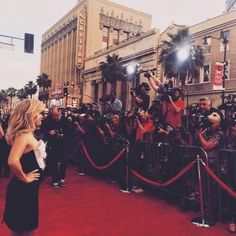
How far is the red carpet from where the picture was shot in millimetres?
5016

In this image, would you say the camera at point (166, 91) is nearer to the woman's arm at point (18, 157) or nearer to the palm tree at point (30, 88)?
the woman's arm at point (18, 157)

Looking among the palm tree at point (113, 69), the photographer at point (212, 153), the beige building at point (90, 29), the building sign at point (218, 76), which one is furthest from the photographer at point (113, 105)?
the beige building at point (90, 29)

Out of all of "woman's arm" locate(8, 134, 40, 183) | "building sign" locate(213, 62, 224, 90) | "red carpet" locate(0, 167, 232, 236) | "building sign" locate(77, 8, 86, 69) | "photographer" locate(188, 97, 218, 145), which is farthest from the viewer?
"building sign" locate(77, 8, 86, 69)

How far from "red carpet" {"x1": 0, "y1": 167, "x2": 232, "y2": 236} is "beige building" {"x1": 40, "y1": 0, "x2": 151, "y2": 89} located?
53.9 meters

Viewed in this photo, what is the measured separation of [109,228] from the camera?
5.11m

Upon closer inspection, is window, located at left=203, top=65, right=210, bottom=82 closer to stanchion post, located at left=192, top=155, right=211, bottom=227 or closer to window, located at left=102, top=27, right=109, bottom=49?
stanchion post, located at left=192, top=155, right=211, bottom=227

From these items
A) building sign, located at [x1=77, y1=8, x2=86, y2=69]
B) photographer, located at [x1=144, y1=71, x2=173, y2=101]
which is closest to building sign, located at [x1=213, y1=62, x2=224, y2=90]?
photographer, located at [x1=144, y1=71, x2=173, y2=101]

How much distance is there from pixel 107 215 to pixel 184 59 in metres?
27.5

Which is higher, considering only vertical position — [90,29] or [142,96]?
[90,29]

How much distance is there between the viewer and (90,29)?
5944cm

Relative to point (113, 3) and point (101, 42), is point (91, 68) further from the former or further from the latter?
point (113, 3)

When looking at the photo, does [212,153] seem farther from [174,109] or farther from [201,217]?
[174,109]

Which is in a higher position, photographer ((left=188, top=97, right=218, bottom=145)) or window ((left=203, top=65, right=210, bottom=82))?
A: window ((left=203, top=65, right=210, bottom=82))

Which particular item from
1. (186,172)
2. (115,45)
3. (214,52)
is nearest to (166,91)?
(186,172)
